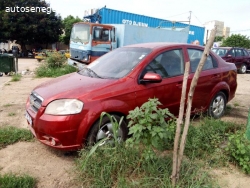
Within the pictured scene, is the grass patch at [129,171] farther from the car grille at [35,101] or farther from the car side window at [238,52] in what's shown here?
the car side window at [238,52]

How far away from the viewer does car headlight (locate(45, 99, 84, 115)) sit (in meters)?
2.91

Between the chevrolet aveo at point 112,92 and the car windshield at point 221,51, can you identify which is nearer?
the chevrolet aveo at point 112,92

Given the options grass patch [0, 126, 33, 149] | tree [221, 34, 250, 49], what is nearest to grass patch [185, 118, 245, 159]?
grass patch [0, 126, 33, 149]

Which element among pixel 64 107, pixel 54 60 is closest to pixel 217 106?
pixel 64 107

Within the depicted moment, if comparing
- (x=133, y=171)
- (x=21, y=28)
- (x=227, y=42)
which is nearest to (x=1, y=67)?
(x=133, y=171)

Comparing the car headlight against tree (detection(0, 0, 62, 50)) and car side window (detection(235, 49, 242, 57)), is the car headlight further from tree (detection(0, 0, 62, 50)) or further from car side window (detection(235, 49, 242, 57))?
tree (detection(0, 0, 62, 50))

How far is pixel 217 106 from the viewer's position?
471cm

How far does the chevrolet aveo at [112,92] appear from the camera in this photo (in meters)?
2.93

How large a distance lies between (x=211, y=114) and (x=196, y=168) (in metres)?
2.20

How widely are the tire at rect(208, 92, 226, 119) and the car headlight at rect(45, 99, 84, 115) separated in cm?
271

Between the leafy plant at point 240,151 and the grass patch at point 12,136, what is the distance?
116 inches

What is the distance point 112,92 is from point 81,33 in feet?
27.9

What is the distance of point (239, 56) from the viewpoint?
1452 centimetres

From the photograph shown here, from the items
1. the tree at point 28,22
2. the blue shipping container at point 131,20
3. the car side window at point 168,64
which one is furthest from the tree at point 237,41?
the car side window at point 168,64
